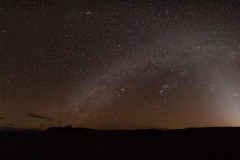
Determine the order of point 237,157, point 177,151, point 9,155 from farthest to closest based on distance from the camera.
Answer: point 177,151, point 9,155, point 237,157

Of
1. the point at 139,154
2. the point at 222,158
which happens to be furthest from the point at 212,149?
the point at 139,154

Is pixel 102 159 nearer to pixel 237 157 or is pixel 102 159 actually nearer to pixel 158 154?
pixel 158 154

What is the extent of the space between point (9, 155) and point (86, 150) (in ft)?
11.6

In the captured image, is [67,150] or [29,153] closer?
[29,153]

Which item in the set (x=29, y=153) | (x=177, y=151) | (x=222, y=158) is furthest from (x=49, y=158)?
(x=222, y=158)

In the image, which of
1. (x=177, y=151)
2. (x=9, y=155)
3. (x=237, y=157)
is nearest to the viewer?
(x=237, y=157)

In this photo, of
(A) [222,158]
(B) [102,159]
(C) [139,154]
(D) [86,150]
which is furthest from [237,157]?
(D) [86,150]

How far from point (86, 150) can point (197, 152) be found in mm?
5107

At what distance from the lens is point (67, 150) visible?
16.0 metres

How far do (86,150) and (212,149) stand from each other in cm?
583

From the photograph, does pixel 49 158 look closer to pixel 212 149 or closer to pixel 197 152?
pixel 197 152

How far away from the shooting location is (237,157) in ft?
42.9

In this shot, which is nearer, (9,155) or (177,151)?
(9,155)

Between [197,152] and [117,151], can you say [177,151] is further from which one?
[117,151]
